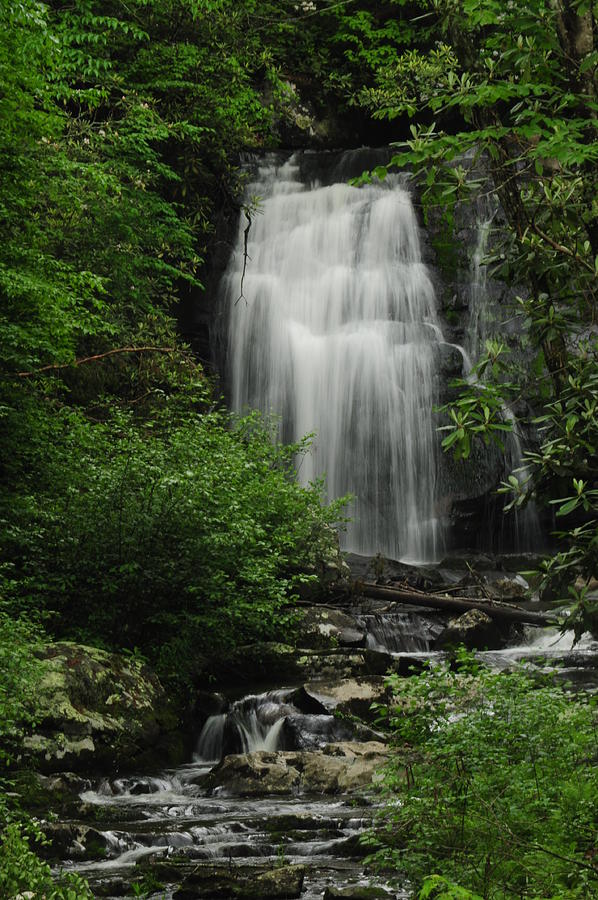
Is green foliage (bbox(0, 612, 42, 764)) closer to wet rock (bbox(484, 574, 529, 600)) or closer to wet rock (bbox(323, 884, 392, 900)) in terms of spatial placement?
wet rock (bbox(323, 884, 392, 900))

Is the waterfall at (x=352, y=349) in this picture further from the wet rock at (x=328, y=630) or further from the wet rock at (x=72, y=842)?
the wet rock at (x=72, y=842)

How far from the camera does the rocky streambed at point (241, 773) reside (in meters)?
6.20

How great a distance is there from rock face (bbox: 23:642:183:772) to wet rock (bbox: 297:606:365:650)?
10.5 feet

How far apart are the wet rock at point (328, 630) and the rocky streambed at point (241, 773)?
0.9 inches

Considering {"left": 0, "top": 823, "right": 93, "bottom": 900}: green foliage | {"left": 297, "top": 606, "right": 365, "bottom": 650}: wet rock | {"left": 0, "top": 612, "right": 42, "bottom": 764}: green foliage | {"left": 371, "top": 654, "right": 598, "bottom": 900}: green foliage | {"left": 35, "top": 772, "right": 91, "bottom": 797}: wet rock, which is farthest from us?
{"left": 297, "top": 606, "right": 365, "bottom": 650}: wet rock

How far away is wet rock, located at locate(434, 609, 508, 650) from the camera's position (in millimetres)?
13859

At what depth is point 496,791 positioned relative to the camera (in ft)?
15.9

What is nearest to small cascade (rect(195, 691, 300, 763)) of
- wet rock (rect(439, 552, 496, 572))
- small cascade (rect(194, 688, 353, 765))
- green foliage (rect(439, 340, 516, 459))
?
small cascade (rect(194, 688, 353, 765))

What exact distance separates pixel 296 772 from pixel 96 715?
2.05 meters

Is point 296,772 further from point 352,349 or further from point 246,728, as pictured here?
point 352,349

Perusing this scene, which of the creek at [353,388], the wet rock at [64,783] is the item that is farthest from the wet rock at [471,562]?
the wet rock at [64,783]

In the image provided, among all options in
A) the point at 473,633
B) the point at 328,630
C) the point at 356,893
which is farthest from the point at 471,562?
the point at 356,893

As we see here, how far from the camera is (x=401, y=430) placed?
22.0 meters

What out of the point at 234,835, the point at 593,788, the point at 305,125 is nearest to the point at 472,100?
the point at 593,788
